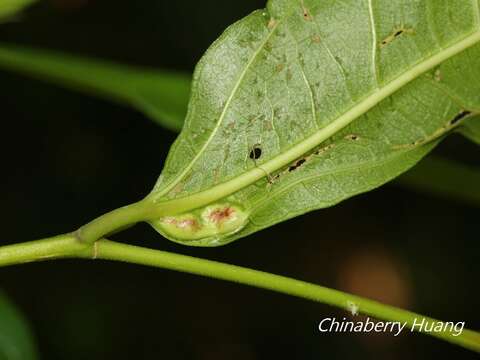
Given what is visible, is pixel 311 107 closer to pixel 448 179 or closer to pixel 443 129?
pixel 443 129

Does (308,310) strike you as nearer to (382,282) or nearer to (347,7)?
(382,282)

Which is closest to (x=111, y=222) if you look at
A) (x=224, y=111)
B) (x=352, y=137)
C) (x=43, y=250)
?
(x=43, y=250)

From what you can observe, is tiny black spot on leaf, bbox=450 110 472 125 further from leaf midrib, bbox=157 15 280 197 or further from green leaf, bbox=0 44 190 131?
green leaf, bbox=0 44 190 131

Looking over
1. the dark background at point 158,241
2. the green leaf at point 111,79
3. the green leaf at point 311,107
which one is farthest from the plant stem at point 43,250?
the dark background at point 158,241

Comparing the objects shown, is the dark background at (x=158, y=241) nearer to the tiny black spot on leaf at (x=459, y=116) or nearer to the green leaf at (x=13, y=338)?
the green leaf at (x=13, y=338)

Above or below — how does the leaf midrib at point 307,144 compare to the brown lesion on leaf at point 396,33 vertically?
below
